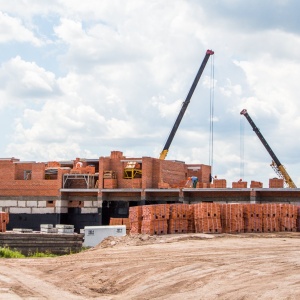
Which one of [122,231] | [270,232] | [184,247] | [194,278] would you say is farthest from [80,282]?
[122,231]

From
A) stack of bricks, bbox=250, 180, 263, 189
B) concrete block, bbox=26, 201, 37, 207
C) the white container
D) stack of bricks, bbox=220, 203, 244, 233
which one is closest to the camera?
stack of bricks, bbox=220, 203, 244, 233

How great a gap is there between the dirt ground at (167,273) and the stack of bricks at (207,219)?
4.15m

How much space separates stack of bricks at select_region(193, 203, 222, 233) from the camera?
32344 millimetres

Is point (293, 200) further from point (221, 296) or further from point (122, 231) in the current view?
point (221, 296)

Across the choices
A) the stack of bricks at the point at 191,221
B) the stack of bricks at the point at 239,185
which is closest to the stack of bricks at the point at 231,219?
the stack of bricks at the point at 191,221

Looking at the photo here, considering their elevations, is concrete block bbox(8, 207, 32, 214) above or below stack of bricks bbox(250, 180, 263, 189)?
below

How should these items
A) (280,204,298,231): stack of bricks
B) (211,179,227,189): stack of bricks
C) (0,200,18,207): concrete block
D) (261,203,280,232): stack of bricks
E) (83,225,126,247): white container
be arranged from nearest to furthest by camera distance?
1. (261,203,280,232): stack of bricks
2. (280,204,298,231): stack of bricks
3. (83,225,126,247): white container
4. (211,179,227,189): stack of bricks
5. (0,200,18,207): concrete block

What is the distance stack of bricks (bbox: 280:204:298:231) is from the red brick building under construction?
22527 mm

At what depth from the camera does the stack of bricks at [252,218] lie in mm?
33438

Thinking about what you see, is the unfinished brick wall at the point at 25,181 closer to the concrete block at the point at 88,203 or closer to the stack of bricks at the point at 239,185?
the concrete block at the point at 88,203

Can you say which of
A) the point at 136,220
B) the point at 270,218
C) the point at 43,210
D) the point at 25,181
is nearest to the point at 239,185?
the point at 43,210

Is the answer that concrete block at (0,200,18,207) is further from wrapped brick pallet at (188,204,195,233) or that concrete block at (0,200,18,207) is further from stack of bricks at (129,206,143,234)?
wrapped brick pallet at (188,204,195,233)

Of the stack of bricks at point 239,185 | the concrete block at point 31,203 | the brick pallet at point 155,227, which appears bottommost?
the brick pallet at point 155,227

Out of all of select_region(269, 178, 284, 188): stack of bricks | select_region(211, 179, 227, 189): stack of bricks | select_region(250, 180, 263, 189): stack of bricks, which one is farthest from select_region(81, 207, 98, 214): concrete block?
select_region(269, 178, 284, 188): stack of bricks
